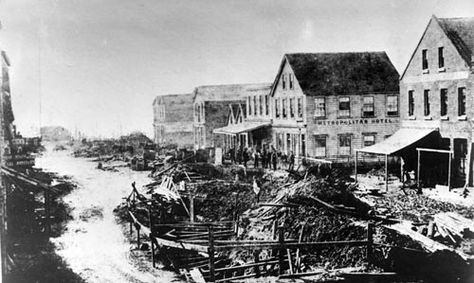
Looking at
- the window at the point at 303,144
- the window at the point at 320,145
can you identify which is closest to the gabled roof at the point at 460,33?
the window at the point at 320,145

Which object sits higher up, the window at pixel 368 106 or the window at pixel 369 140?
the window at pixel 368 106

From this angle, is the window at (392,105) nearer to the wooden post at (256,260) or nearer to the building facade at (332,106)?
the building facade at (332,106)

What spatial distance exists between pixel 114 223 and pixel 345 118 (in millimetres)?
8435

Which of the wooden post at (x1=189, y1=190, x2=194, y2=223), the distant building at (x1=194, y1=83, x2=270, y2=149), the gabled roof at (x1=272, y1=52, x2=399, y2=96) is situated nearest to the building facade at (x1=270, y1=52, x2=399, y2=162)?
the gabled roof at (x1=272, y1=52, x2=399, y2=96)

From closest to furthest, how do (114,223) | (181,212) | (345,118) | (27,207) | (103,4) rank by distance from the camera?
(103,4)
(27,207)
(114,223)
(181,212)
(345,118)

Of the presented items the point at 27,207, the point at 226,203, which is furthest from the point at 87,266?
the point at 226,203

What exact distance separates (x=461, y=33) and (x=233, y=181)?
7.28 metres

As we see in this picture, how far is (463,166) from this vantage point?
12070 millimetres

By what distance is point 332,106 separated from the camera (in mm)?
16250

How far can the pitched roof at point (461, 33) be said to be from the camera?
1027 centimetres

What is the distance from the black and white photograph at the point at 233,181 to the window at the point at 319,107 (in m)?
2.60

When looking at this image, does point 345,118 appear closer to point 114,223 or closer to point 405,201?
point 405,201

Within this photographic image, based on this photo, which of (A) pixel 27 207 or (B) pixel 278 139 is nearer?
(A) pixel 27 207

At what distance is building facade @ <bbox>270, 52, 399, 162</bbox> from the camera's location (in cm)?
1400
